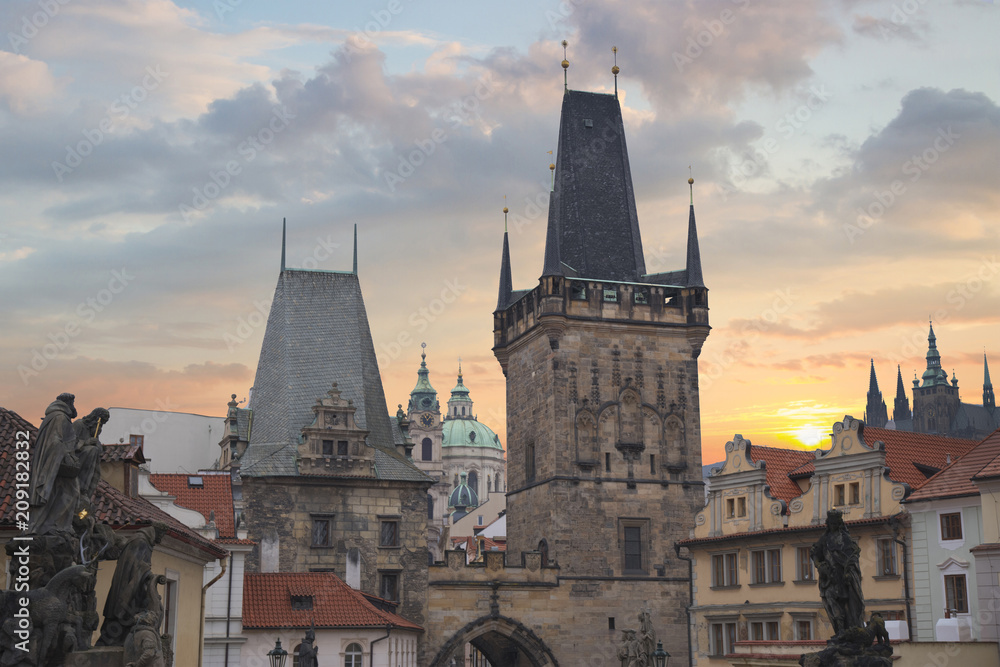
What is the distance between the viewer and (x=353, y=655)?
35750mm

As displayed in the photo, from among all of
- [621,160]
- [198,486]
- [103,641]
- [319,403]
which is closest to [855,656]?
[103,641]

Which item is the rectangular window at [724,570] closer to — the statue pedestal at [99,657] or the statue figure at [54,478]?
the statue pedestal at [99,657]

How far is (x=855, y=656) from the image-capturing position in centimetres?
1505

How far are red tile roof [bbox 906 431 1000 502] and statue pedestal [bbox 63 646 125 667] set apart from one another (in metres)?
22.9

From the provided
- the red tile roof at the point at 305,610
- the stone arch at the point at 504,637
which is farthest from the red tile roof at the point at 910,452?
the red tile roof at the point at 305,610

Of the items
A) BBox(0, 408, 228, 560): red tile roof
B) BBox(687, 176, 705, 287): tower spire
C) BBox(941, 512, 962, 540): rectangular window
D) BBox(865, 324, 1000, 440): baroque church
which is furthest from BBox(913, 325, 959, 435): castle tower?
BBox(0, 408, 228, 560): red tile roof

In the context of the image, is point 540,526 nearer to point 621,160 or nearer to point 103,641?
point 621,160

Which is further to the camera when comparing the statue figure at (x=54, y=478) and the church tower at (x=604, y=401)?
the church tower at (x=604, y=401)

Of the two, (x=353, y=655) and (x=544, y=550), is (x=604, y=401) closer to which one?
A: (x=544, y=550)

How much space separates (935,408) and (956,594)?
113560 millimetres

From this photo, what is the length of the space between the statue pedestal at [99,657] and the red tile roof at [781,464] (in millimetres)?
29094

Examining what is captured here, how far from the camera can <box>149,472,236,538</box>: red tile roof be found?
36.5m

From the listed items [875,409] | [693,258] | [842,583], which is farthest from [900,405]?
[842,583]

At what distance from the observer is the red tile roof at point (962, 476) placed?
2988 centimetres
